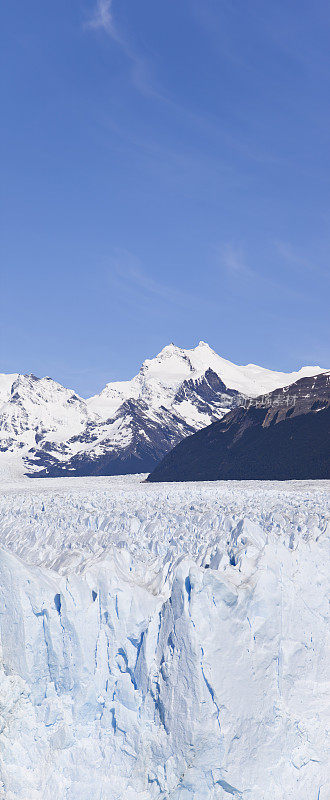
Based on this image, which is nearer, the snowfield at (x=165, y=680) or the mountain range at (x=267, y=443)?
the snowfield at (x=165, y=680)

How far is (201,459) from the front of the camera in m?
96.1

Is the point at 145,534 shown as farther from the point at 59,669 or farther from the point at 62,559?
the point at 59,669

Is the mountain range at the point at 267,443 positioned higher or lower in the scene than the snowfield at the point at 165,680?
higher

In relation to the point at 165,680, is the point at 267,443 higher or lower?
higher

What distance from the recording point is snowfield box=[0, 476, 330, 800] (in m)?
13.4

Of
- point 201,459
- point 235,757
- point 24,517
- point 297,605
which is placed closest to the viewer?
point 235,757

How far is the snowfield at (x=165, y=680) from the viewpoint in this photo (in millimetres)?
13414

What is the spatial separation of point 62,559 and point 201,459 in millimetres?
77567

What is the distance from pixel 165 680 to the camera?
14.3 metres

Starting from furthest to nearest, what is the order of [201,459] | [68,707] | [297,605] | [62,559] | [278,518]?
[201,459], [278,518], [62,559], [297,605], [68,707]

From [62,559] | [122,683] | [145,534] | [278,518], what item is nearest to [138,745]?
[122,683]

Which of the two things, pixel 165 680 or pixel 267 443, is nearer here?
pixel 165 680

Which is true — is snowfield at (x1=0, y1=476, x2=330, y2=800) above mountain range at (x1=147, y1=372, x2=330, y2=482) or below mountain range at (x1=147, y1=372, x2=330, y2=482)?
below

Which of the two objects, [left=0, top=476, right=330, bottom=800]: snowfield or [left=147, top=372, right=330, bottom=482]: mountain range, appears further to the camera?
[left=147, top=372, right=330, bottom=482]: mountain range
